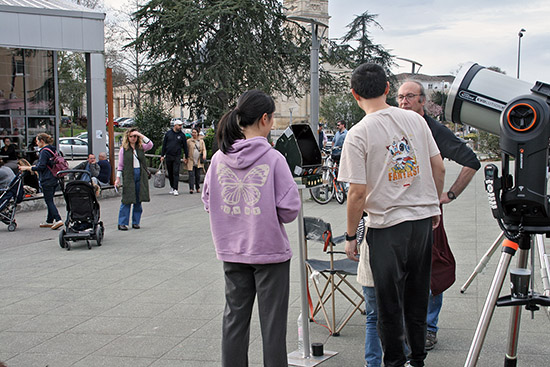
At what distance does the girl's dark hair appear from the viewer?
11.4ft

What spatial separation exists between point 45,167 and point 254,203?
8.89 meters

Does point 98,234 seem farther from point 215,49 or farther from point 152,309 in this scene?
point 215,49

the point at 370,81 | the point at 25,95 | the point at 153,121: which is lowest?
the point at 370,81

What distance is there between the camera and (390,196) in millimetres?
3400

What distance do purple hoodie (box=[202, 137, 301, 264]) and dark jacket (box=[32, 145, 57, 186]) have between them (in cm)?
Result: 856

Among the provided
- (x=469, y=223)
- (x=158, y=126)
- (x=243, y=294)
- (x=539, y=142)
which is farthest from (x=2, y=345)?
(x=158, y=126)

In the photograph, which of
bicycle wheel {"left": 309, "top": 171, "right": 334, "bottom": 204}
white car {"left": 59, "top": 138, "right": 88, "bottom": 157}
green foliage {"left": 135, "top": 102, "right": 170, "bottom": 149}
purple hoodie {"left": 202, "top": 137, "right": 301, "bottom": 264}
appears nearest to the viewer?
purple hoodie {"left": 202, "top": 137, "right": 301, "bottom": 264}

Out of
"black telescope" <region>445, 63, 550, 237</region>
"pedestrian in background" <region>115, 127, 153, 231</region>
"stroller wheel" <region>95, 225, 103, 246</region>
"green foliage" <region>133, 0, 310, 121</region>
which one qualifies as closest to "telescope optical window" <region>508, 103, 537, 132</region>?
"black telescope" <region>445, 63, 550, 237</region>

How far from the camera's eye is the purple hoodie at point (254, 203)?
336 centimetres

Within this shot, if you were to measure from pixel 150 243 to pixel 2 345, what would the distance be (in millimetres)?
4616

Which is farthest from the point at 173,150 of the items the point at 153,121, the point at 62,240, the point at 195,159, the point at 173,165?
the point at 153,121

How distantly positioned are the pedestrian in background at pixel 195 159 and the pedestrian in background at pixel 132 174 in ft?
19.3

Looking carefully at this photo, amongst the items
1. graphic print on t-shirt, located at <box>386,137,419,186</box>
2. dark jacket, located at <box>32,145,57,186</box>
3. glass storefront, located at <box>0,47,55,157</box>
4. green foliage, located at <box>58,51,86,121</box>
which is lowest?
dark jacket, located at <box>32,145,57,186</box>

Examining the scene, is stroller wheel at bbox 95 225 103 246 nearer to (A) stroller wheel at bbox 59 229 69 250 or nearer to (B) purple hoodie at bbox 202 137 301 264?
(A) stroller wheel at bbox 59 229 69 250
